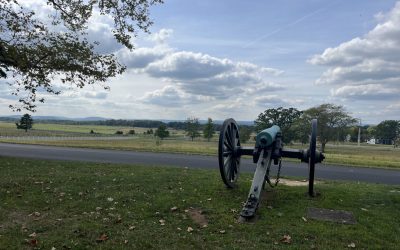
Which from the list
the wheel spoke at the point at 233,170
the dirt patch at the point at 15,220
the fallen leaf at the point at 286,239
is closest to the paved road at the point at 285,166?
the wheel spoke at the point at 233,170

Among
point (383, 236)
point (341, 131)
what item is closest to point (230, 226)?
point (383, 236)

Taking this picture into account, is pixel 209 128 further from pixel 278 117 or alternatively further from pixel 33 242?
pixel 33 242

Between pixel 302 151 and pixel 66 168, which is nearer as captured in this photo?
pixel 302 151

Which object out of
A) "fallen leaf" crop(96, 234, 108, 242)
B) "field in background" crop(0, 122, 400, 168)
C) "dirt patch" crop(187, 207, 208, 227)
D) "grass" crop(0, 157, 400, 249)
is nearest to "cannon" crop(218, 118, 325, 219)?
"grass" crop(0, 157, 400, 249)

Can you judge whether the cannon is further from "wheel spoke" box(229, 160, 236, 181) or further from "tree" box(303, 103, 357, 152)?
"tree" box(303, 103, 357, 152)

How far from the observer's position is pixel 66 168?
1427cm

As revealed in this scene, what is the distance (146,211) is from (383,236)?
4235 millimetres

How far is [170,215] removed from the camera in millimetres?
7770

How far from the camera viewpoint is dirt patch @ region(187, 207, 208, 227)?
734 cm

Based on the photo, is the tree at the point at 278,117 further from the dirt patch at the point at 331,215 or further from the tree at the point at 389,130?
the tree at the point at 389,130

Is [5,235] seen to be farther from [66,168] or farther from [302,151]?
[66,168]

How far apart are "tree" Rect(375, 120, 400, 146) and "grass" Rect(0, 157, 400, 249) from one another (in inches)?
4869

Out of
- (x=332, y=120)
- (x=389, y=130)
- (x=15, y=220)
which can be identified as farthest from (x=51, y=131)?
(x=389, y=130)

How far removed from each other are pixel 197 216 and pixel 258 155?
230cm
